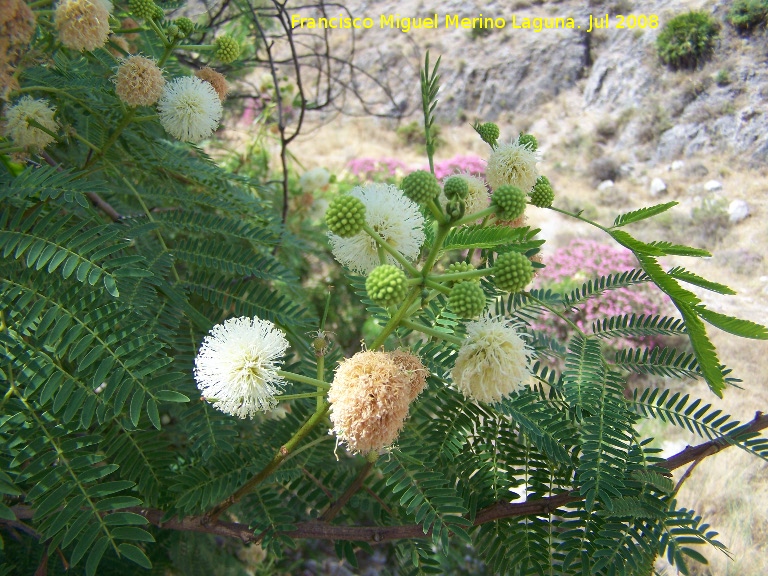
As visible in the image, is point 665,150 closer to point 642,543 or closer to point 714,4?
point 714,4

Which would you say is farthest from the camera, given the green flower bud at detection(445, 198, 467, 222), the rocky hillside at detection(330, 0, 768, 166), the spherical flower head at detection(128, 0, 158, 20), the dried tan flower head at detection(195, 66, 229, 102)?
the rocky hillside at detection(330, 0, 768, 166)

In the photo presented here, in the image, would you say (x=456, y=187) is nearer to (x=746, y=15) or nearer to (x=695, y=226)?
(x=746, y=15)

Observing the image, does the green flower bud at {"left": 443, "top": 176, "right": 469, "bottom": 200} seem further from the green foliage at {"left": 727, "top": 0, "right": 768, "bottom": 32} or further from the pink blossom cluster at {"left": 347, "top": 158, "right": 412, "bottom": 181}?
the pink blossom cluster at {"left": 347, "top": 158, "right": 412, "bottom": 181}

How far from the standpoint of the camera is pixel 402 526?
1.03 meters

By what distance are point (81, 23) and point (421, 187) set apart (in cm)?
92

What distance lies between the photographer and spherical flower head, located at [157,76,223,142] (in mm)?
1339

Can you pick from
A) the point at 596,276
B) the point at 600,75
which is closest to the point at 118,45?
the point at 596,276

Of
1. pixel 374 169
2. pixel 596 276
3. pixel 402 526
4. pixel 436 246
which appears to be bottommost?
pixel 402 526

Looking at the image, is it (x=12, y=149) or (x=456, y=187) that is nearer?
(x=456, y=187)

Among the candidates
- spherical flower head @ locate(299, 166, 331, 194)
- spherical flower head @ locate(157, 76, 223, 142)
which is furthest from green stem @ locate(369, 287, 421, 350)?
spherical flower head @ locate(299, 166, 331, 194)

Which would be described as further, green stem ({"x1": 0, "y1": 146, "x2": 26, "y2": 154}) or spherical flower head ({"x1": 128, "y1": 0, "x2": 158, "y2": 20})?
spherical flower head ({"x1": 128, "y1": 0, "x2": 158, "y2": 20})

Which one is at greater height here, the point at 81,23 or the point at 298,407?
the point at 81,23

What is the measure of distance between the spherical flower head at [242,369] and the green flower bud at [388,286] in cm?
26

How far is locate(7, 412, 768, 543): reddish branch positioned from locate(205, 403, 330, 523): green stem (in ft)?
0.17
